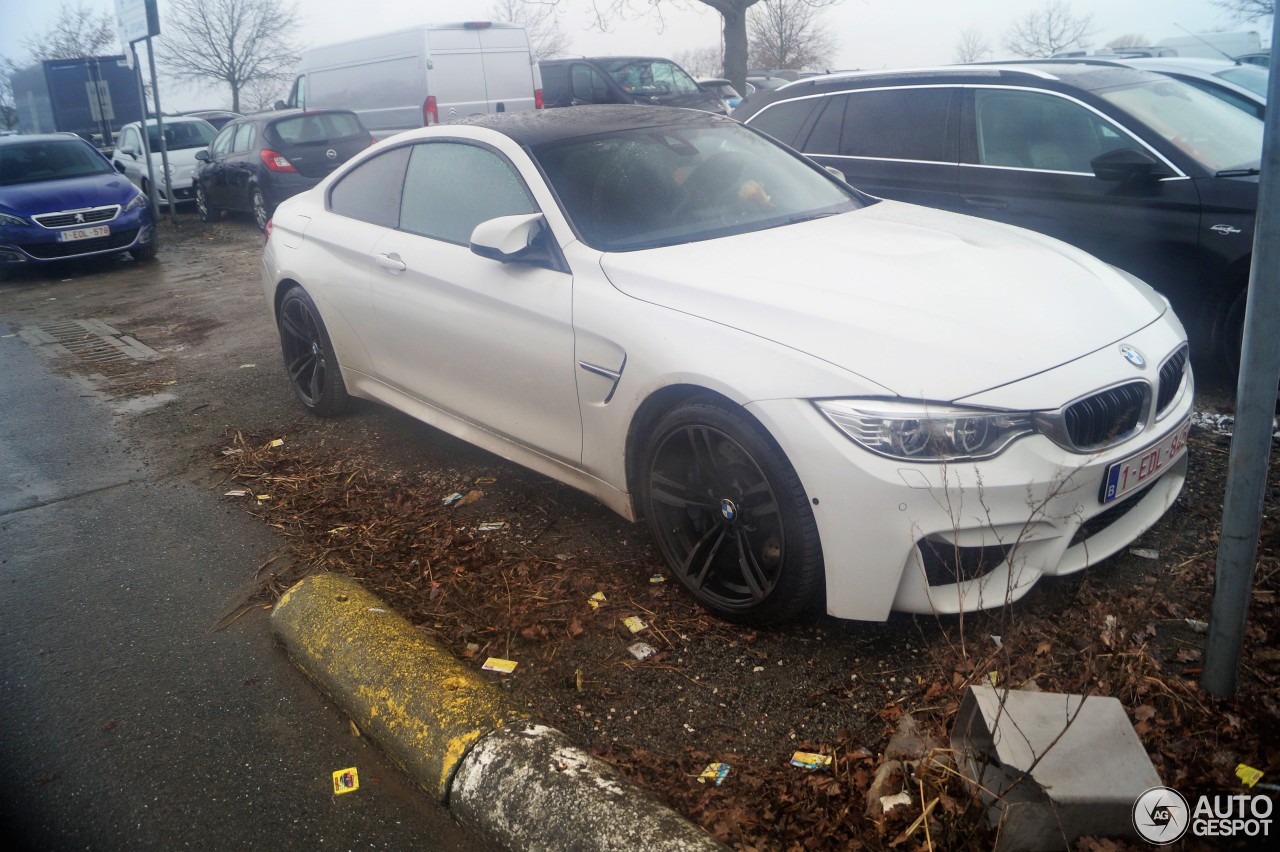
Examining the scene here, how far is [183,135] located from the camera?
20.0m

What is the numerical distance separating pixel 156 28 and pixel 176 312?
7782 mm

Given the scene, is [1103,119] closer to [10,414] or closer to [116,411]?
[116,411]

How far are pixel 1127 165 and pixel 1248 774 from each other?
3.62 meters

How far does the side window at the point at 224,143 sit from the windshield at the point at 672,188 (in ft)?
42.8

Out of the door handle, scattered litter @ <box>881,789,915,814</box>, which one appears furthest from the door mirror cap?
scattered litter @ <box>881,789,915,814</box>

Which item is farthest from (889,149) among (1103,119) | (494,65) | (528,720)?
(494,65)

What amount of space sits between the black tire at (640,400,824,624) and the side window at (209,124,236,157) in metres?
14.2

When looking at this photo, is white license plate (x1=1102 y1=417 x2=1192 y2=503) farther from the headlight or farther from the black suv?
the black suv

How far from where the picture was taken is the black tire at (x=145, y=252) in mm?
12812

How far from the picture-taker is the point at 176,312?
9.67 m

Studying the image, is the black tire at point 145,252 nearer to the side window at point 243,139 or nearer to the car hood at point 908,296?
the side window at point 243,139

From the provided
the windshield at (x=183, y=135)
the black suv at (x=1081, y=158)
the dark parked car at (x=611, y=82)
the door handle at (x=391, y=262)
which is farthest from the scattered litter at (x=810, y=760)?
the windshield at (x=183, y=135)

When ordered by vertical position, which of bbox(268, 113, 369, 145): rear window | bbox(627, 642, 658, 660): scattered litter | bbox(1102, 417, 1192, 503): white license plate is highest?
bbox(268, 113, 369, 145): rear window

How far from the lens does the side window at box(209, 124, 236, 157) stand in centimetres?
1562
